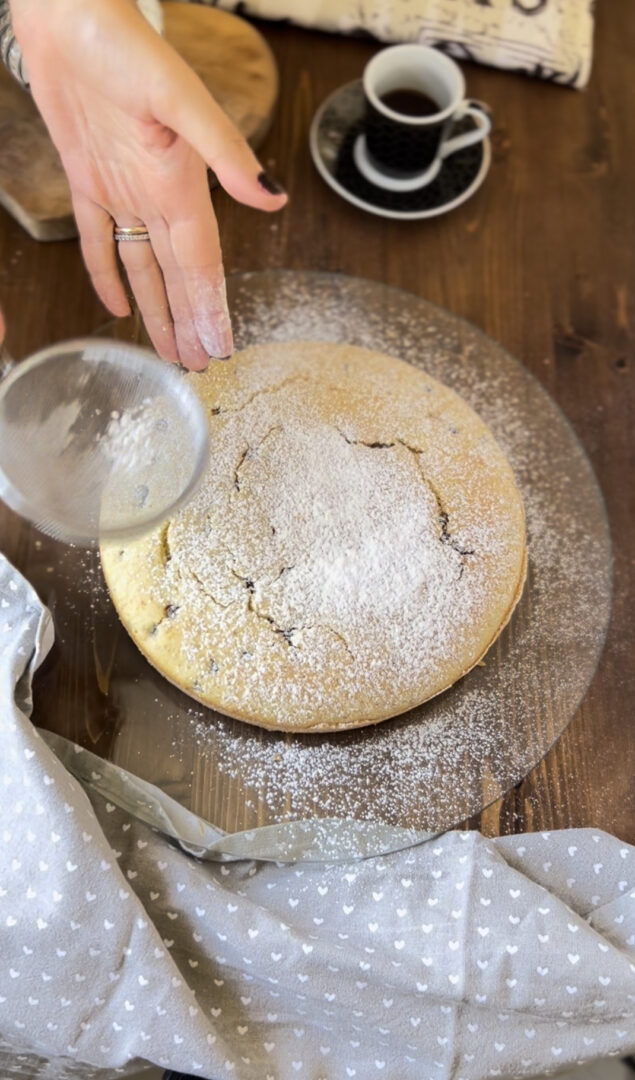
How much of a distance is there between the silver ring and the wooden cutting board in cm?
18

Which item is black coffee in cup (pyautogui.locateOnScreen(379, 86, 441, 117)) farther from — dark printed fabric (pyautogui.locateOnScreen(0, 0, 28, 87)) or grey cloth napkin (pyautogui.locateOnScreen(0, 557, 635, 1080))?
grey cloth napkin (pyautogui.locateOnScreen(0, 557, 635, 1080))

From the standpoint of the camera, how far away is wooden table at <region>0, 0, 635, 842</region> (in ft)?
3.61

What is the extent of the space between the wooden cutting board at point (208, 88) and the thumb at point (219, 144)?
37 cm

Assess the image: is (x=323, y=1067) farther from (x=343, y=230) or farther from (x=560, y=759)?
(x=343, y=230)

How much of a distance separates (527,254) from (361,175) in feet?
0.75

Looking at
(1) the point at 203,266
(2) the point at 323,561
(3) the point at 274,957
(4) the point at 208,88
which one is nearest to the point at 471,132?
(4) the point at 208,88

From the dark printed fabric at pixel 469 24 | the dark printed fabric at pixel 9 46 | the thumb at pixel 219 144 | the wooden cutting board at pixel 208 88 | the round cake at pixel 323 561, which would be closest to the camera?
the thumb at pixel 219 144

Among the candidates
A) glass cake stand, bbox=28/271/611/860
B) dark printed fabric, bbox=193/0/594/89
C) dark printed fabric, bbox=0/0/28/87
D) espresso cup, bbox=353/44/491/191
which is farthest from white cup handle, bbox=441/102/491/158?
dark printed fabric, bbox=0/0/28/87

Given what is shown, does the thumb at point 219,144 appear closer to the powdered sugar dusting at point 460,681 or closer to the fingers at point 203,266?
the fingers at point 203,266

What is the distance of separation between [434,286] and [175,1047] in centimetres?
86

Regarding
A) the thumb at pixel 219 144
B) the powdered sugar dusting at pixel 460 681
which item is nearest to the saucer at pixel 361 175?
the powdered sugar dusting at pixel 460 681

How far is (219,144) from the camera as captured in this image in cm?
81

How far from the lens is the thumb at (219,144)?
32.1 inches

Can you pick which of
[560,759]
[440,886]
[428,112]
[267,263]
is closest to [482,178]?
[428,112]
